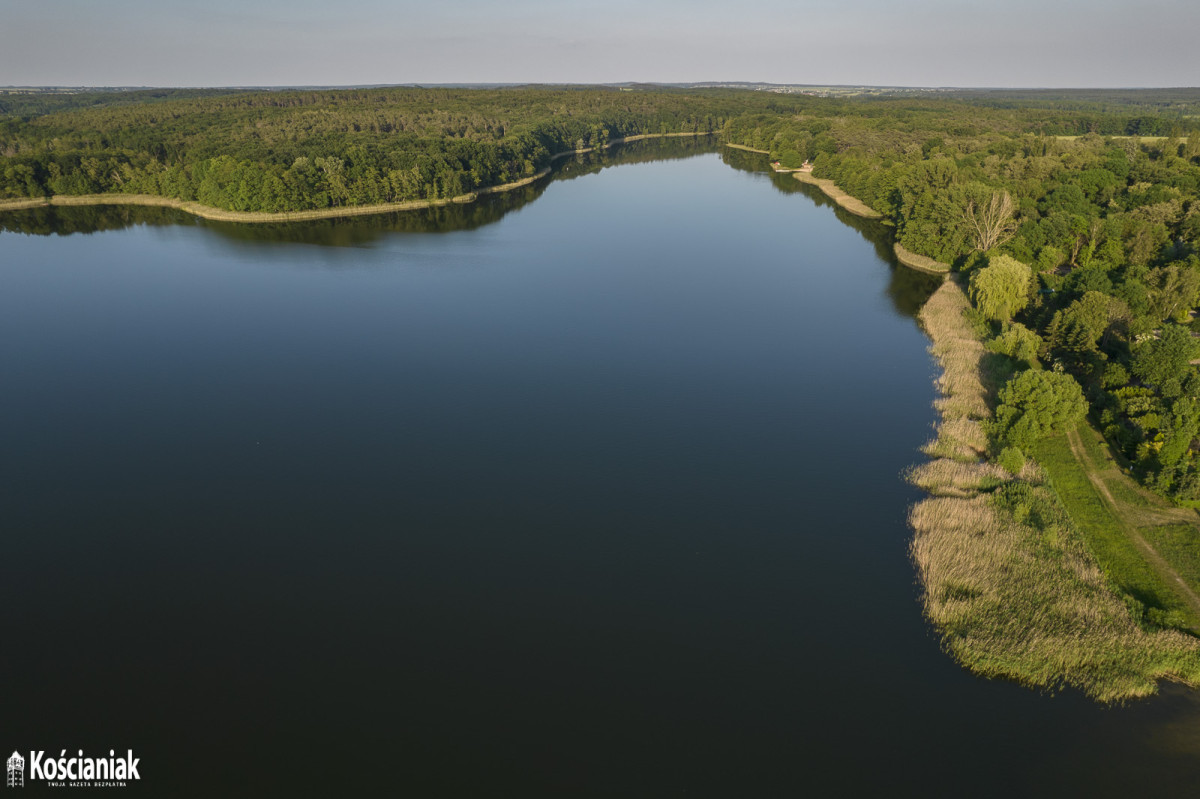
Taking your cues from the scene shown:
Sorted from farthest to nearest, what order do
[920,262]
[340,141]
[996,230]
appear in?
1. [340,141]
2. [920,262]
3. [996,230]

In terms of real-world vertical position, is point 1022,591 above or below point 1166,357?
below

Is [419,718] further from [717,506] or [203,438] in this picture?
[203,438]

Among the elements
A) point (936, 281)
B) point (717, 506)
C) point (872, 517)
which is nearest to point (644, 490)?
point (717, 506)

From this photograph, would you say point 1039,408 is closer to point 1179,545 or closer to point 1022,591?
point 1179,545

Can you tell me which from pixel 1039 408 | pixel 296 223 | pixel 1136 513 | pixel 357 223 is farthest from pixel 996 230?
pixel 296 223

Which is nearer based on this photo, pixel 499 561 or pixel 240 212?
pixel 499 561
